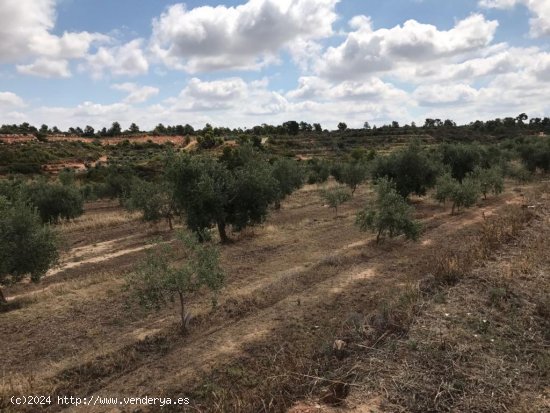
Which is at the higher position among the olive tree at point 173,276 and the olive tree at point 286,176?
the olive tree at point 286,176

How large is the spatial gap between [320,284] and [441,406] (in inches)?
354

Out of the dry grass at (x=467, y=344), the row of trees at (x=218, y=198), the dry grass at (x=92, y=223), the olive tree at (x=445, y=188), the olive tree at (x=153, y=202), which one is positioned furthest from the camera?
the dry grass at (x=92, y=223)

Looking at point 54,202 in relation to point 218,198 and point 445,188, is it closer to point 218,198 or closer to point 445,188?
point 218,198

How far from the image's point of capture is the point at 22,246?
17719 millimetres

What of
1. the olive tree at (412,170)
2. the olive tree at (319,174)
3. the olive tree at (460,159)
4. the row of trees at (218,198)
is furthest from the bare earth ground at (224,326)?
the olive tree at (319,174)

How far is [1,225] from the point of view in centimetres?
1761

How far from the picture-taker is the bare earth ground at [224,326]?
9773mm

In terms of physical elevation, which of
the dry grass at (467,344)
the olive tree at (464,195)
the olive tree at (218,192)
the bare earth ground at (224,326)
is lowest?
the bare earth ground at (224,326)

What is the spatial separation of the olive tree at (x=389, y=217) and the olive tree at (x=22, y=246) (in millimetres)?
14885

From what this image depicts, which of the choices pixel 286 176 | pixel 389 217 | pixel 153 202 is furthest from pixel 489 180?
pixel 153 202

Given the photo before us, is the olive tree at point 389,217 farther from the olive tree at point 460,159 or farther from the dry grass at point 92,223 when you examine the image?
the dry grass at point 92,223

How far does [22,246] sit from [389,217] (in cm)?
1655

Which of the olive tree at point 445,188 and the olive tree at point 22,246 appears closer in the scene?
the olive tree at point 22,246

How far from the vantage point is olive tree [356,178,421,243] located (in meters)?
21.8
